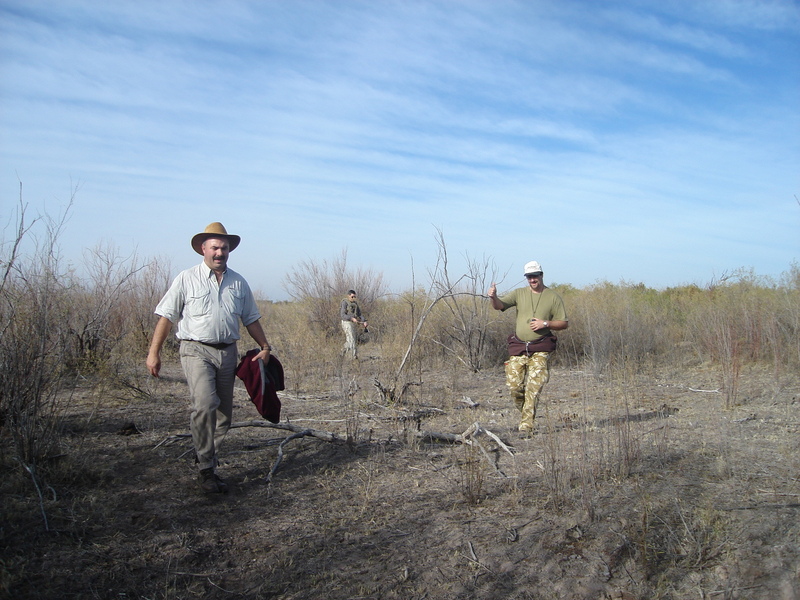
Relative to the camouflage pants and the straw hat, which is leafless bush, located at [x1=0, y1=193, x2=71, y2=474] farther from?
the camouflage pants

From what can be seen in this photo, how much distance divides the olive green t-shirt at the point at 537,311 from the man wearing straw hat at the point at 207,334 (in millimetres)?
3134

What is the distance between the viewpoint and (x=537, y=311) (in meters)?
6.64

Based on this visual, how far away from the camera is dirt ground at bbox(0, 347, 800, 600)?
11.4 feet

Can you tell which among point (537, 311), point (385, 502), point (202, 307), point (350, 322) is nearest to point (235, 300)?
point (202, 307)

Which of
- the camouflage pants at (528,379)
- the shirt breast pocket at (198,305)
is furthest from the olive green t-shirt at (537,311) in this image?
the shirt breast pocket at (198,305)

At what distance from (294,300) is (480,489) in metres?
16.5

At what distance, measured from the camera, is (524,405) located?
6.60m

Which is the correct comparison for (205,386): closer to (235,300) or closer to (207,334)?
(207,334)

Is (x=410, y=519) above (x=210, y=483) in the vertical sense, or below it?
below

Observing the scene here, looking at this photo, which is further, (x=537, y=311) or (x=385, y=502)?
(x=537, y=311)

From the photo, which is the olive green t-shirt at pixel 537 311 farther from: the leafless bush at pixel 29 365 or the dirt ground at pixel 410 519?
the leafless bush at pixel 29 365

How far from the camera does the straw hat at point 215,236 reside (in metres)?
4.74

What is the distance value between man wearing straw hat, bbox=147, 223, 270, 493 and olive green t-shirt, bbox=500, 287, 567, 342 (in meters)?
3.13

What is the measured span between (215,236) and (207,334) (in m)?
0.79
